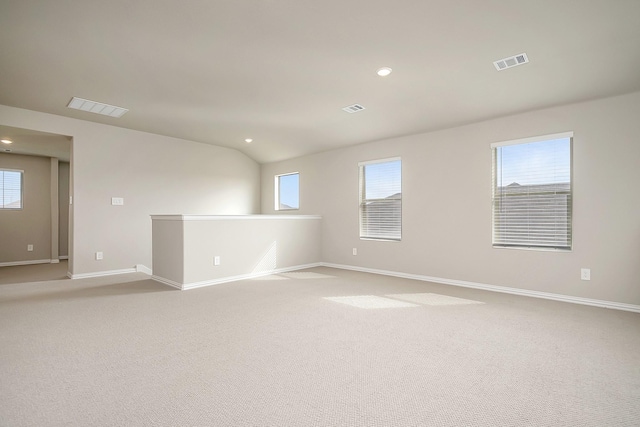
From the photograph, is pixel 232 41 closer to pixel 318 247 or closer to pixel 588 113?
pixel 588 113

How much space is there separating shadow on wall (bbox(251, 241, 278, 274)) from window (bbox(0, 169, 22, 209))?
5.84m

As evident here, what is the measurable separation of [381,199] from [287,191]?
2.61 meters

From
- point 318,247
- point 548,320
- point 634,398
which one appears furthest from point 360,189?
point 634,398

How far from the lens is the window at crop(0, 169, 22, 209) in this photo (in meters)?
6.72

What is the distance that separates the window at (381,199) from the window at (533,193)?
156 centimetres

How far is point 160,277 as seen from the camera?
487 cm

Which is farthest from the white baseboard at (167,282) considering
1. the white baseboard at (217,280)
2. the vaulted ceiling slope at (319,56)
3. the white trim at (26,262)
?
the white trim at (26,262)

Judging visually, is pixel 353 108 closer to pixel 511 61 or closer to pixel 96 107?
pixel 511 61

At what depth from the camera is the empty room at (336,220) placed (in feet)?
6.25

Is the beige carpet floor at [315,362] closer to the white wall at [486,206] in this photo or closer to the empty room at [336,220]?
the empty room at [336,220]

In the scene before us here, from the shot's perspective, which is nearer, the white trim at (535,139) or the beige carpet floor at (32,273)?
the white trim at (535,139)

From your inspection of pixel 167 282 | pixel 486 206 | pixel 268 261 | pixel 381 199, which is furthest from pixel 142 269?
pixel 486 206

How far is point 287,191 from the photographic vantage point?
7480 millimetres

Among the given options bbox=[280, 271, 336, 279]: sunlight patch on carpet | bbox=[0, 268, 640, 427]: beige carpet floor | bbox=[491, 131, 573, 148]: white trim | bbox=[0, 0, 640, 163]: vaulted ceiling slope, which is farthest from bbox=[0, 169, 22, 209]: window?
bbox=[491, 131, 573, 148]: white trim
